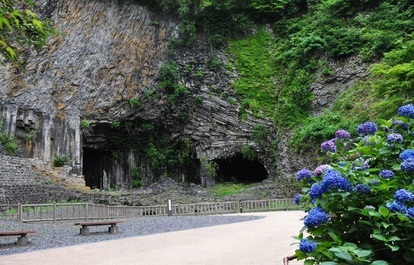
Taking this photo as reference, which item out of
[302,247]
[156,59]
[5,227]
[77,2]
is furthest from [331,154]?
[77,2]

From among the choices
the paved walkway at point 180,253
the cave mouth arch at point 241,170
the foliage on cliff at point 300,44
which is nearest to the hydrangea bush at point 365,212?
the paved walkway at point 180,253

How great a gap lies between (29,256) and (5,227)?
526 cm

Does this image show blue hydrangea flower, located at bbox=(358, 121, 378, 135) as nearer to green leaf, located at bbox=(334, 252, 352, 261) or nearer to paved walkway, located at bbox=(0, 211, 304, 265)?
green leaf, located at bbox=(334, 252, 352, 261)

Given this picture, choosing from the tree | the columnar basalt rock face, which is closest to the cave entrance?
the columnar basalt rock face

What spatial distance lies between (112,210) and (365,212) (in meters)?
13.4

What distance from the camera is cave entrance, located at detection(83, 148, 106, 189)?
2670 cm

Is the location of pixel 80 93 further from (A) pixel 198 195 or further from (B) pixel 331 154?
(B) pixel 331 154

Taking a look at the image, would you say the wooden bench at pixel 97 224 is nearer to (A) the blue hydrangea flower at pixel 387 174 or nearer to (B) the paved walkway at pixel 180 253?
(B) the paved walkway at pixel 180 253

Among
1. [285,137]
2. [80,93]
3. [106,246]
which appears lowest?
[106,246]

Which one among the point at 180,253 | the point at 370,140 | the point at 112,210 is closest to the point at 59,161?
the point at 112,210

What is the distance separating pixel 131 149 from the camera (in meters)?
26.2

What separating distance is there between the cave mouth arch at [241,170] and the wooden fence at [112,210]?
31.7ft

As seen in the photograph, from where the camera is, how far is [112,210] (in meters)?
14.5

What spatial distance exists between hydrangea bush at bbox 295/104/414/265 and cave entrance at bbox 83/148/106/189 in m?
25.6
